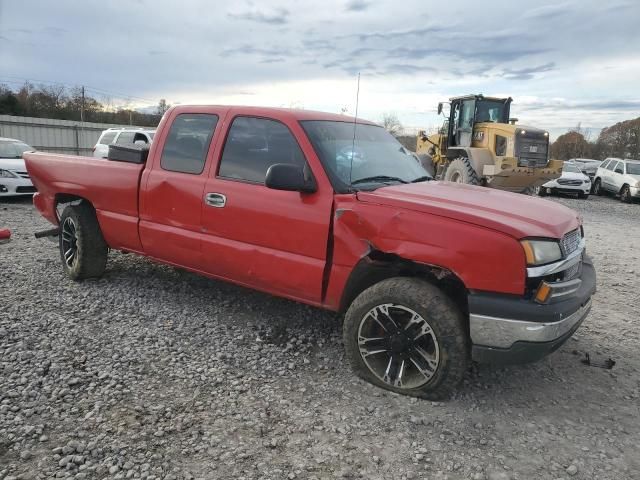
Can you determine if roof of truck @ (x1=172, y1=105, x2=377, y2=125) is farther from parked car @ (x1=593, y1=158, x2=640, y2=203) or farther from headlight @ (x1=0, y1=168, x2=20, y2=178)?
parked car @ (x1=593, y1=158, x2=640, y2=203)

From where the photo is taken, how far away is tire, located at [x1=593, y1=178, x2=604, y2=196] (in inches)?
836

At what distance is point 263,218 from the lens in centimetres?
382

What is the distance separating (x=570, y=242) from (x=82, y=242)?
4497mm

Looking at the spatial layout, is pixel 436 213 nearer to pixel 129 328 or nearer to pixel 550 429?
pixel 550 429

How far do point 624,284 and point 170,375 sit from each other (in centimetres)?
577

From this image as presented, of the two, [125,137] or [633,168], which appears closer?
[125,137]

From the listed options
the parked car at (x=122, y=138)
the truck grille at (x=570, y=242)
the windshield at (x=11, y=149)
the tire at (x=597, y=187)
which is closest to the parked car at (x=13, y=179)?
the windshield at (x=11, y=149)

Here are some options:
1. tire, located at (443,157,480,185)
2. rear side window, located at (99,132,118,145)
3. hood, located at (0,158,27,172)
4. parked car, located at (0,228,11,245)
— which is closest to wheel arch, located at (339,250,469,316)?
parked car, located at (0,228,11,245)

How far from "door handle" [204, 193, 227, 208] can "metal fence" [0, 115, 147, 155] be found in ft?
74.7

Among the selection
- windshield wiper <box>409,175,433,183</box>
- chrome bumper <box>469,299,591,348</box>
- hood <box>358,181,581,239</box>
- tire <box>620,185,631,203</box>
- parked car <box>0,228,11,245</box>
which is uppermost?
windshield wiper <box>409,175,433,183</box>

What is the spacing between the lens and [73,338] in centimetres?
402

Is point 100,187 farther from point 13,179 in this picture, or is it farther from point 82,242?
point 13,179

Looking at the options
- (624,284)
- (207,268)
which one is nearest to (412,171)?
(207,268)

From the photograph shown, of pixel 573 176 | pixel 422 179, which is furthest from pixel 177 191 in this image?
pixel 573 176
